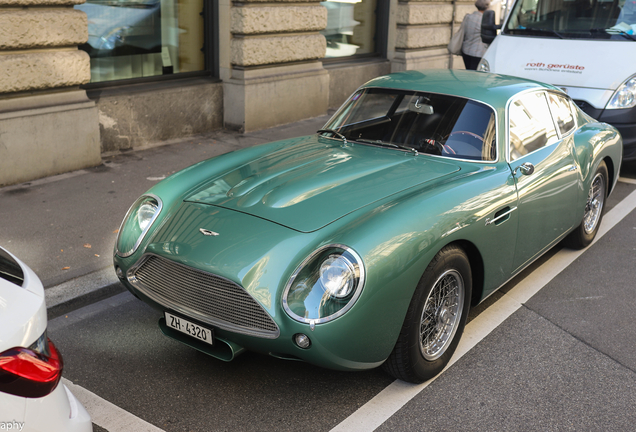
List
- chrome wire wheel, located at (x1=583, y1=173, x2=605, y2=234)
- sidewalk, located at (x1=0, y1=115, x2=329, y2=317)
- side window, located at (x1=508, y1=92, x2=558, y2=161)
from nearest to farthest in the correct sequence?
side window, located at (x1=508, y1=92, x2=558, y2=161), sidewalk, located at (x1=0, y1=115, x2=329, y2=317), chrome wire wheel, located at (x1=583, y1=173, x2=605, y2=234)

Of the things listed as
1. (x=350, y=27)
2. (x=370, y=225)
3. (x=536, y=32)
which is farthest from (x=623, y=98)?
(x=350, y=27)

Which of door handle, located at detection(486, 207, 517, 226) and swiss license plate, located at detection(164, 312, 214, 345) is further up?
door handle, located at detection(486, 207, 517, 226)

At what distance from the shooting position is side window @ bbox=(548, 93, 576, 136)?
498cm

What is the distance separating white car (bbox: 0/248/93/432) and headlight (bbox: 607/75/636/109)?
6.72 meters

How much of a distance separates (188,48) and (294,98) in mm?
1702

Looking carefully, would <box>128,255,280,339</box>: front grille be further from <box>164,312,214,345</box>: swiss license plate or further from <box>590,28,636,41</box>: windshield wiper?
<box>590,28,636,41</box>: windshield wiper

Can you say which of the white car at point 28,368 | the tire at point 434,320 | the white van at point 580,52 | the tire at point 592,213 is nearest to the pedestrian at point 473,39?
the white van at point 580,52

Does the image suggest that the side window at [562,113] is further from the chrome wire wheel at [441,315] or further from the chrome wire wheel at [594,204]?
the chrome wire wheel at [441,315]

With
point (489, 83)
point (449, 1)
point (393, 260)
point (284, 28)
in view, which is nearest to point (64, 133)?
point (284, 28)

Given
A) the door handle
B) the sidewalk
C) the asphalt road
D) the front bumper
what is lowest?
the asphalt road

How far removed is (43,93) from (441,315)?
510 cm

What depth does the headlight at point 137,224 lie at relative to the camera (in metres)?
3.60

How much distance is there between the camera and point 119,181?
6777mm

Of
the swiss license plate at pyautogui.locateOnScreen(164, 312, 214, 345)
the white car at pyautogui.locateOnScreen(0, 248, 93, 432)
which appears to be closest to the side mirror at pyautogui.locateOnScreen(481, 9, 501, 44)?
the swiss license plate at pyautogui.locateOnScreen(164, 312, 214, 345)
